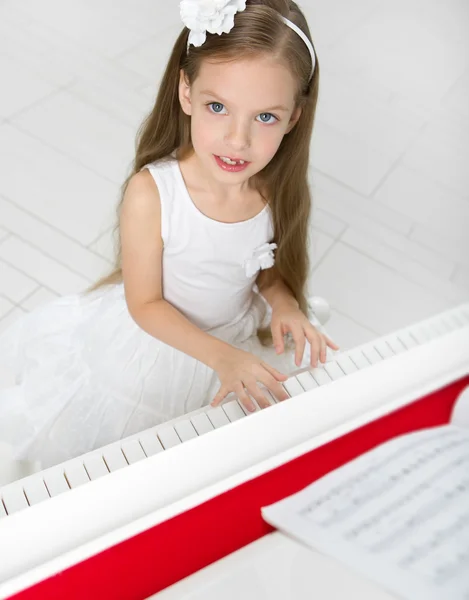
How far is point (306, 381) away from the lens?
0.75m

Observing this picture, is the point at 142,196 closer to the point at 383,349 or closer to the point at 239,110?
the point at 239,110

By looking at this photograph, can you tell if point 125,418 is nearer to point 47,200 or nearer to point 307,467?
point 307,467

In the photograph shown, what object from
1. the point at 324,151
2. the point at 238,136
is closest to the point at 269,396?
the point at 238,136

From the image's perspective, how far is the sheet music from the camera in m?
0.51

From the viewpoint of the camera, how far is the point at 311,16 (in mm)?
2568

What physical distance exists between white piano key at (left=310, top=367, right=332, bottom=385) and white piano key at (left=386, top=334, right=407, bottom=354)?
4.1 inches

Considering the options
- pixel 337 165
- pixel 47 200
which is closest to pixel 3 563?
pixel 47 200

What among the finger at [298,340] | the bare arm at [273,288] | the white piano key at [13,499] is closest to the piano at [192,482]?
the white piano key at [13,499]

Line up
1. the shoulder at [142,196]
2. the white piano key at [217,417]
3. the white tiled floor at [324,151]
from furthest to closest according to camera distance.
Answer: the white tiled floor at [324,151], the shoulder at [142,196], the white piano key at [217,417]

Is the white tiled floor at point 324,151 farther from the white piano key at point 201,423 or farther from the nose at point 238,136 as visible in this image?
the white piano key at point 201,423

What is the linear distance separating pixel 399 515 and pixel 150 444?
0.26 meters

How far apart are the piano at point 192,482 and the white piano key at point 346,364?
0.29 ft

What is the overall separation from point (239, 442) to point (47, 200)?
4.55 feet

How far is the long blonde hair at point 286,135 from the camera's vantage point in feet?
2.77
